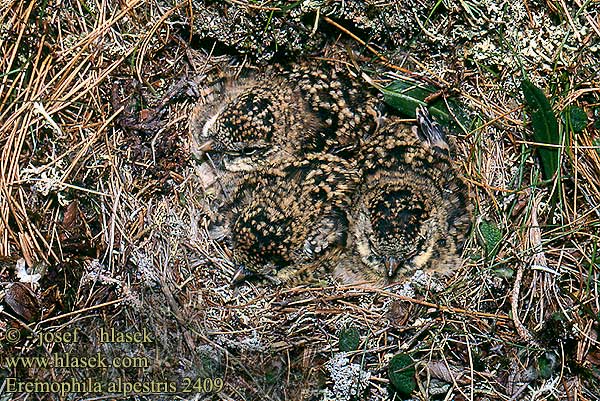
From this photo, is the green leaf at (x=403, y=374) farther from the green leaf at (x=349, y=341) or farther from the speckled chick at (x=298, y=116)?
the speckled chick at (x=298, y=116)

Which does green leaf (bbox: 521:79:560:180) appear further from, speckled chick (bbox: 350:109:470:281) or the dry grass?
speckled chick (bbox: 350:109:470:281)

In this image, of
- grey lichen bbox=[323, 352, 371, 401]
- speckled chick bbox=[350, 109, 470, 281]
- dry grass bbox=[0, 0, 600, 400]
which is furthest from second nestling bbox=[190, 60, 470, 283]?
grey lichen bbox=[323, 352, 371, 401]

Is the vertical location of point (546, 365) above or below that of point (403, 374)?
above

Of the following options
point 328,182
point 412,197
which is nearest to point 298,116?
point 328,182

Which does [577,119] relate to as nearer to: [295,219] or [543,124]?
[543,124]

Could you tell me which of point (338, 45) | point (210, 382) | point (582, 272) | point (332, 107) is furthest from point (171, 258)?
point (582, 272)

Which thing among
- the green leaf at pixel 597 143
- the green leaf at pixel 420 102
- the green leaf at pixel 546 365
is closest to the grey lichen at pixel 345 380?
the green leaf at pixel 546 365

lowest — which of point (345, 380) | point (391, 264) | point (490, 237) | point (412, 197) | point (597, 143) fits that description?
point (345, 380)
